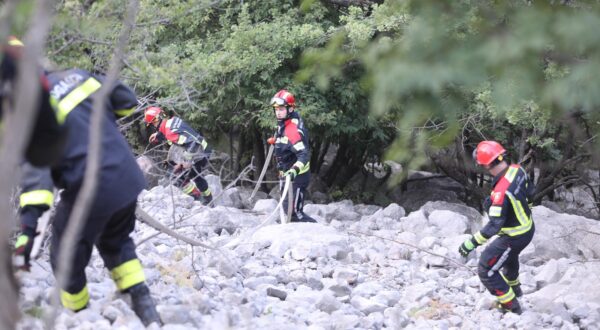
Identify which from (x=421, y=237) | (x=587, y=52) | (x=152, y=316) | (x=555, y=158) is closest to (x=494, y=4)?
(x=587, y=52)

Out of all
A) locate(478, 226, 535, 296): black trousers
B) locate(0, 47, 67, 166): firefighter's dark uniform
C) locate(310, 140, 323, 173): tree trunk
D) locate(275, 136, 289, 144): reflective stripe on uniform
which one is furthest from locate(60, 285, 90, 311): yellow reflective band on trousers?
locate(310, 140, 323, 173): tree trunk

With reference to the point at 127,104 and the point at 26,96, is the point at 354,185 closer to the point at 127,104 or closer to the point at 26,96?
the point at 127,104

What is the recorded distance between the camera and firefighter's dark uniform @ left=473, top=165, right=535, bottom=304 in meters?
8.05

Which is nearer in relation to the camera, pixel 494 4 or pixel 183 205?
pixel 494 4

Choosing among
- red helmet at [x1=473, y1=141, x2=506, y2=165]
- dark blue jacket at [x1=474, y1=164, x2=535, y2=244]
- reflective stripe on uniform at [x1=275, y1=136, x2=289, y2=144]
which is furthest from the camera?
reflective stripe on uniform at [x1=275, y1=136, x2=289, y2=144]

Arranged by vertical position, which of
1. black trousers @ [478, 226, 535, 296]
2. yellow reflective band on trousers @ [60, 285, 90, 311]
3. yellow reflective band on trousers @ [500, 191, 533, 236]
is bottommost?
black trousers @ [478, 226, 535, 296]

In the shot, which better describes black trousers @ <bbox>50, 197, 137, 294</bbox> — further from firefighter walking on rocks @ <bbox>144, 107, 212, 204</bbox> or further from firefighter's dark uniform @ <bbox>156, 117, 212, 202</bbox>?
firefighter's dark uniform @ <bbox>156, 117, 212, 202</bbox>

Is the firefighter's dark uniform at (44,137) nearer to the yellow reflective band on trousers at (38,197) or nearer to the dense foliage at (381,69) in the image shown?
the yellow reflective band on trousers at (38,197)

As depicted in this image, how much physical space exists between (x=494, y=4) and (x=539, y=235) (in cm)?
882

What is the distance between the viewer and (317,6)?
16.2 metres

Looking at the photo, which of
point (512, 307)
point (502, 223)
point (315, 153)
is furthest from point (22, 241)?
point (315, 153)

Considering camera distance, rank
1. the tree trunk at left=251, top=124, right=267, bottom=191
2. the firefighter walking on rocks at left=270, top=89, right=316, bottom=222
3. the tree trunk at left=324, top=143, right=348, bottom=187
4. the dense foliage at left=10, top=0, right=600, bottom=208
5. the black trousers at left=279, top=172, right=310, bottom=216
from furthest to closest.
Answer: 1. the tree trunk at left=324, top=143, right=348, bottom=187
2. the tree trunk at left=251, top=124, right=267, bottom=191
3. the black trousers at left=279, top=172, right=310, bottom=216
4. the firefighter walking on rocks at left=270, top=89, right=316, bottom=222
5. the dense foliage at left=10, top=0, right=600, bottom=208

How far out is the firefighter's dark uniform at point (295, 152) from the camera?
12008mm

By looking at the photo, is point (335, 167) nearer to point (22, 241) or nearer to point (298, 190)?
point (298, 190)
